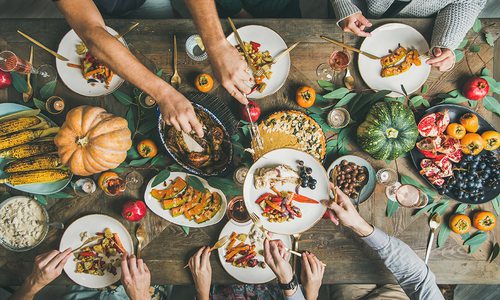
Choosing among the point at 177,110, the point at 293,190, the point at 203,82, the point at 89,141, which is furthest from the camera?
the point at 203,82

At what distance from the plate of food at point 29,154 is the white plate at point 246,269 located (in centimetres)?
92

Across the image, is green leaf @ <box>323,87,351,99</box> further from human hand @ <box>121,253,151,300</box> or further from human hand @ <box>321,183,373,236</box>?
human hand @ <box>121,253,151,300</box>

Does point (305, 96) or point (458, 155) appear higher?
point (305, 96)

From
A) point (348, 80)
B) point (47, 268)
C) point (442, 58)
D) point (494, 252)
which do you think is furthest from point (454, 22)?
point (47, 268)

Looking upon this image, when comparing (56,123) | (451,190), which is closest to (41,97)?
(56,123)

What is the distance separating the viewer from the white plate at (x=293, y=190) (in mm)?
1830

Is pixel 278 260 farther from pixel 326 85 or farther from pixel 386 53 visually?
pixel 386 53

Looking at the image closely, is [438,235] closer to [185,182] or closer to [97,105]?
[185,182]

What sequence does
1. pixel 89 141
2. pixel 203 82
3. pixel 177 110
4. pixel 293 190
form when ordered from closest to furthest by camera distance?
pixel 177 110 → pixel 89 141 → pixel 293 190 → pixel 203 82

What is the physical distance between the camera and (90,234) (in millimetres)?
2023

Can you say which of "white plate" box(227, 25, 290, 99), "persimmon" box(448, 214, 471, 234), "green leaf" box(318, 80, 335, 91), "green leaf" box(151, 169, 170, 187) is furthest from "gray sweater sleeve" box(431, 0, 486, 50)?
"green leaf" box(151, 169, 170, 187)

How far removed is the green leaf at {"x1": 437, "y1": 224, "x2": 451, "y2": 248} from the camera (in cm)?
206

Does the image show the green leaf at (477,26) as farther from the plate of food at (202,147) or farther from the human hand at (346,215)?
the plate of food at (202,147)

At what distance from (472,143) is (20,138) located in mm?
2445
